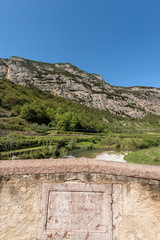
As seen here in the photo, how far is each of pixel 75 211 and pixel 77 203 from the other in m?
0.12

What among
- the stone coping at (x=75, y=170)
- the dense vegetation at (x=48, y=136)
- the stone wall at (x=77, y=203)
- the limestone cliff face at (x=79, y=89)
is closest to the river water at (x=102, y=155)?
the dense vegetation at (x=48, y=136)

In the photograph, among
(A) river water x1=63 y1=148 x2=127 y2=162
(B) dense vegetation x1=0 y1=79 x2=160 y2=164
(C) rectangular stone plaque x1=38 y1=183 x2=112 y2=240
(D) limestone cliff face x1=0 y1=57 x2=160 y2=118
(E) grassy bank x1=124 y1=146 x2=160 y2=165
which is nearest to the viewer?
(C) rectangular stone plaque x1=38 y1=183 x2=112 y2=240

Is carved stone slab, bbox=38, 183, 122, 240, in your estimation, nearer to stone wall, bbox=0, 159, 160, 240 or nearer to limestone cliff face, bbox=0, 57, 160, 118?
stone wall, bbox=0, 159, 160, 240

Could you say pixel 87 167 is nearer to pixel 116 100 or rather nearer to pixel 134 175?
pixel 134 175

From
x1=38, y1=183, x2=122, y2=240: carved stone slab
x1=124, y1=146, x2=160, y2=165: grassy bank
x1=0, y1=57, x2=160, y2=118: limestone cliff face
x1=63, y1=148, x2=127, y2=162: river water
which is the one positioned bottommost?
x1=63, y1=148, x2=127, y2=162: river water

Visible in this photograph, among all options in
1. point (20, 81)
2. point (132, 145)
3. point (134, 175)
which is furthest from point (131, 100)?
point (134, 175)

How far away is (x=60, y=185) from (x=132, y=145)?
1482 inches

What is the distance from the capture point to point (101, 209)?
1.74m

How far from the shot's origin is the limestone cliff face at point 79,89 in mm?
101250

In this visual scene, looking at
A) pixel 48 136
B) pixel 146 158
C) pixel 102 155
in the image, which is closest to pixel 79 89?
pixel 48 136

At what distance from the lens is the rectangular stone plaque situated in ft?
5.48

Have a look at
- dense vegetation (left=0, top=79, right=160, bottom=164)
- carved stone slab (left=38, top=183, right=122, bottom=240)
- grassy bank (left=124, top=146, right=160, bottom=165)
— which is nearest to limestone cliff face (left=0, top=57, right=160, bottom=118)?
dense vegetation (left=0, top=79, right=160, bottom=164)

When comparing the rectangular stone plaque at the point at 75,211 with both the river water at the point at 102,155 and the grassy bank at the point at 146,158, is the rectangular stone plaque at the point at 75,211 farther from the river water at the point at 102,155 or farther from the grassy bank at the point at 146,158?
the river water at the point at 102,155

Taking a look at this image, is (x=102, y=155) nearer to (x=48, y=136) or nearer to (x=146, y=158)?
(x=146, y=158)
